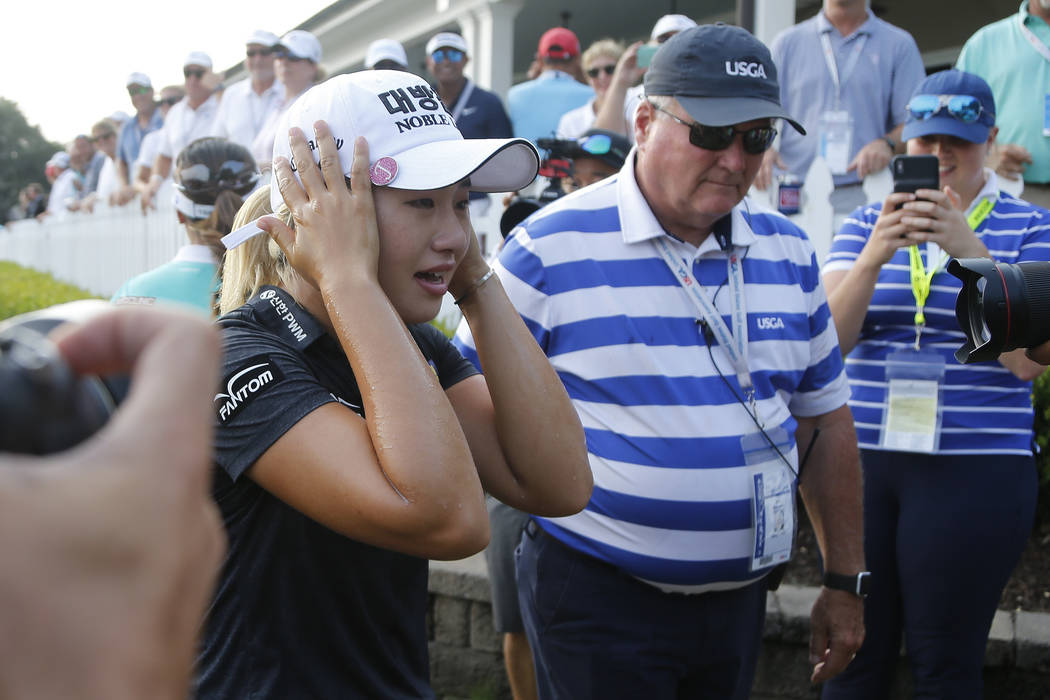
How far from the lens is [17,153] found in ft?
154

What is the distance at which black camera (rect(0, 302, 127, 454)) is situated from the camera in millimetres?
642

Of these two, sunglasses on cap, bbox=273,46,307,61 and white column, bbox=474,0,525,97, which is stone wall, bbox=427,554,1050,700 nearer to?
sunglasses on cap, bbox=273,46,307,61

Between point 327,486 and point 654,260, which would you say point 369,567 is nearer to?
point 327,486

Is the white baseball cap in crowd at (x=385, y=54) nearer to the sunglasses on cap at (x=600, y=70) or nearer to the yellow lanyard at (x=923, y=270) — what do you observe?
the sunglasses on cap at (x=600, y=70)

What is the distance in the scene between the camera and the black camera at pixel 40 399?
25.3 inches

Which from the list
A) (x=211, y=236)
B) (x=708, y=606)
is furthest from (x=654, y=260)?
(x=211, y=236)

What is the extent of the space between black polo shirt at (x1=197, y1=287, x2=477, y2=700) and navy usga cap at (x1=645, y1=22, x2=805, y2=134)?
143 centimetres

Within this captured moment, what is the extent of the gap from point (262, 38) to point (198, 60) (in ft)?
6.69

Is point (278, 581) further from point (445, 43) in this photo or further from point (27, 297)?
point (27, 297)

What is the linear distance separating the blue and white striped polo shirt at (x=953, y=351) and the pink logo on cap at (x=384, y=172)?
2084mm

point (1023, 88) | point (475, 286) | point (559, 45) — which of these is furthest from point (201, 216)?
point (559, 45)

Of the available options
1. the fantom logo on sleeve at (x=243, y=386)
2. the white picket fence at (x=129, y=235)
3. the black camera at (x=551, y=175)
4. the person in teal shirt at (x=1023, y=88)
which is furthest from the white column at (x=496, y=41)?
the fantom logo on sleeve at (x=243, y=386)

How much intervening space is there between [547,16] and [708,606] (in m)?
12.1

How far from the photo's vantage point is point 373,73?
78.3 inches
